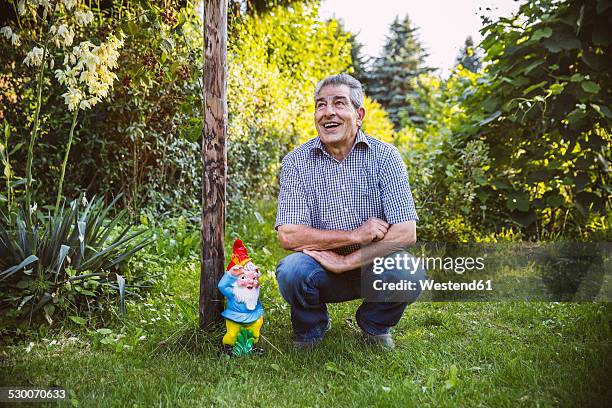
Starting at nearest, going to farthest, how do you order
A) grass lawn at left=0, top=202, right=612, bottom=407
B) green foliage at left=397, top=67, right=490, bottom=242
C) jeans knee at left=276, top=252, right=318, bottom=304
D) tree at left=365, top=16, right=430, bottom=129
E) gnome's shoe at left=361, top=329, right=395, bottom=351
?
grass lawn at left=0, top=202, right=612, bottom=407, jeans knee at left=276, top=252, right=318, bottom=304, gnome's shoe at left=361, top=329, right=395, bottom=351, green foliage at left=397, top=67, right=490, bottom=242, tree at left=365, top=16, right=430, bottom=129

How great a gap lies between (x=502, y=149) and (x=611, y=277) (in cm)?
146

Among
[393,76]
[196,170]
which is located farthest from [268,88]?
[393,76]

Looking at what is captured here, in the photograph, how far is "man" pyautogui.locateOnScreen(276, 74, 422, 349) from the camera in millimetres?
2768

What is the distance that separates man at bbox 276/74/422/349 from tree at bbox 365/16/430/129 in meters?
16.7

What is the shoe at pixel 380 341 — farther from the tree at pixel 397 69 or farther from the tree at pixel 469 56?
the tree at pixel 397 69

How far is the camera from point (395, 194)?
2.82 metres

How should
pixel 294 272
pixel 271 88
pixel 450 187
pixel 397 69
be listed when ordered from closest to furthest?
pixel 294 272 → pixel 450 187 → pixel 271 88 → pixel 397 69

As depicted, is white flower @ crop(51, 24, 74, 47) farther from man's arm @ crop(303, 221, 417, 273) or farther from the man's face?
man's arm @ crop(303, 221, 417, 273)

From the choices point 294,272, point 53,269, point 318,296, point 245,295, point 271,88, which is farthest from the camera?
point 271,88

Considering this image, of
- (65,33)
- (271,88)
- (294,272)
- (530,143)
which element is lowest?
(294,272)

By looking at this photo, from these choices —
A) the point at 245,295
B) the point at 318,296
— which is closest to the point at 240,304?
the point at 245,295

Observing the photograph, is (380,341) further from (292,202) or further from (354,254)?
(292,202)

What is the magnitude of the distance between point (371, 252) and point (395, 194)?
1.06 feet

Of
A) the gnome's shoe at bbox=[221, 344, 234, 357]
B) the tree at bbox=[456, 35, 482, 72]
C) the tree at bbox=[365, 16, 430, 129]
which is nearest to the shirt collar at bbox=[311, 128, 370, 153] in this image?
the gnome's shoe at bbox=[221, 344, 234, 357]
